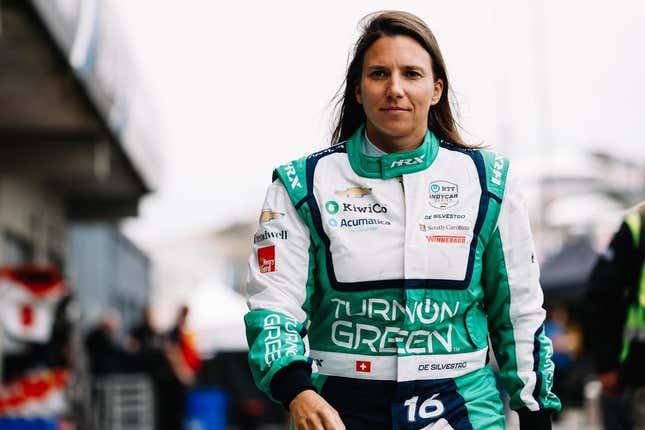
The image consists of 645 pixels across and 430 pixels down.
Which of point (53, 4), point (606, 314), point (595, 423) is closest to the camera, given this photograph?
point (606, 314)

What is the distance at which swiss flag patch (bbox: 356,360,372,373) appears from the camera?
3189 millimetres

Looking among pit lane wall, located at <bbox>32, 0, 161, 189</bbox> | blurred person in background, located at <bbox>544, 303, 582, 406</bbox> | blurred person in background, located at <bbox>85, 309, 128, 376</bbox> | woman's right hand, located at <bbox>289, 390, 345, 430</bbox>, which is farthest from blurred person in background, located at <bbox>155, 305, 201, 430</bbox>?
woman's right hand, located at <bbox>289, 390, 345, 430</bbox>

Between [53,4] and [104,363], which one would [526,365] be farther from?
[104,363]

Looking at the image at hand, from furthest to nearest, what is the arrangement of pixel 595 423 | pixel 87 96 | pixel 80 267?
1. pixel 80 267
2. pixel 595 423
3. pixel 87 96

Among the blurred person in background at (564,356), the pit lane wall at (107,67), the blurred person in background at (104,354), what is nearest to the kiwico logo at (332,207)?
the pit lane wall at (107,67)

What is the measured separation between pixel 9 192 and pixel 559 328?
7012mm

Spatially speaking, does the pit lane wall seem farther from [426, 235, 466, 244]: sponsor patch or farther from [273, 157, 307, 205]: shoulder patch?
[426, 235, 466, 244]: sponsor patch

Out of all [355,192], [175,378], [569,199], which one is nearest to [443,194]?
[355,192]

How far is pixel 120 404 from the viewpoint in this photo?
51.9 feet

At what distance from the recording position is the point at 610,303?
19.0 ft

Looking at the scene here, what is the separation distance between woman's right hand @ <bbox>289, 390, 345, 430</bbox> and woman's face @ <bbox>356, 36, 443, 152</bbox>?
28.8 inches

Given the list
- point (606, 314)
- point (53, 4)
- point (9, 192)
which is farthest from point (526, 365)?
point (9, 192)

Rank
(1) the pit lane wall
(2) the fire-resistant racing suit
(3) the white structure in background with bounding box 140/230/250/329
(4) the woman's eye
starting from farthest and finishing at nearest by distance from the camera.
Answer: (3) the white structure in background with bounding box 140/230/250/329 < (1) the pit lane wall < (4) the woman's eye < (2) the fire-resistant racing suit

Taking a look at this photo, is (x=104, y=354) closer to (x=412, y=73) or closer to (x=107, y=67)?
(x=107, y=67)
